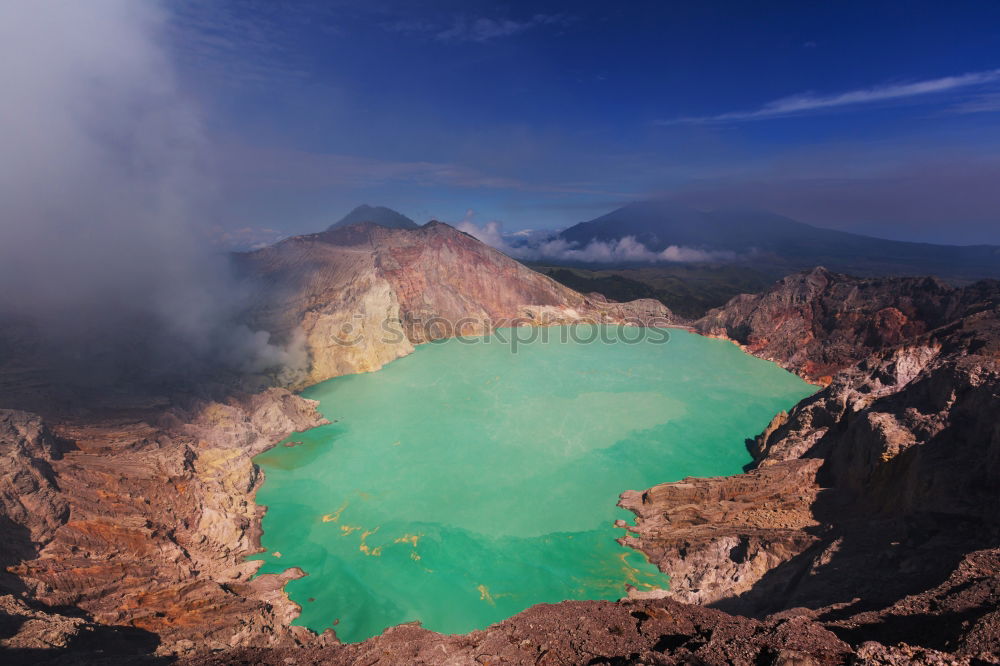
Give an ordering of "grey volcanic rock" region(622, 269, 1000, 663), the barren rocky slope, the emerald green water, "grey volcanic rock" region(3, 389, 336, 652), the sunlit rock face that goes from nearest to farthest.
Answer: the barren rocky slope
"grey volcanic rock" region(622, 269, 1000, 663)
"grey volcanic rock" region(3, 389, 336, 652)
the emerald green water
the sunlit rock face

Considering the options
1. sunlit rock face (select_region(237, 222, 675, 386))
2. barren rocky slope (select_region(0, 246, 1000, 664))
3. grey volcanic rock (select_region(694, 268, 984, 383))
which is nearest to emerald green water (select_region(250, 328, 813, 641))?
barren rocky slope (select_region(0, 246, 1000, 664))

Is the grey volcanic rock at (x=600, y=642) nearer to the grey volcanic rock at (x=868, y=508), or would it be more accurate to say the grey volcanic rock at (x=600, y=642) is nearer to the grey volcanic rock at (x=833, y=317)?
the grey volcanic rock at (x=868, y=508)

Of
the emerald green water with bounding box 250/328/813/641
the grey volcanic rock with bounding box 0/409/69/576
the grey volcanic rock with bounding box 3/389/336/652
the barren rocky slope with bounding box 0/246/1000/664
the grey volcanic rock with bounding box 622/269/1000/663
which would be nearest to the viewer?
the barren rocky slope with bounding box 0/246/1000/664

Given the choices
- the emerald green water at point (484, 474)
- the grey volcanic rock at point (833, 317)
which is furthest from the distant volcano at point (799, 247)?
the emerald green water at point (484, 474)

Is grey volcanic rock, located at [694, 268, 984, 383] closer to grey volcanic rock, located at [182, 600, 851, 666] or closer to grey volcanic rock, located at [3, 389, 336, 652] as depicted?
grey volcanic rock, located at [182, 600, 851, 666]

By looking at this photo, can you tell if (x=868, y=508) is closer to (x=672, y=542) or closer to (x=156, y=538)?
(x=672, y=542)

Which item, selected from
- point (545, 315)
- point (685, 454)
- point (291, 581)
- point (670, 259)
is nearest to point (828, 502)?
point (685, 454)
